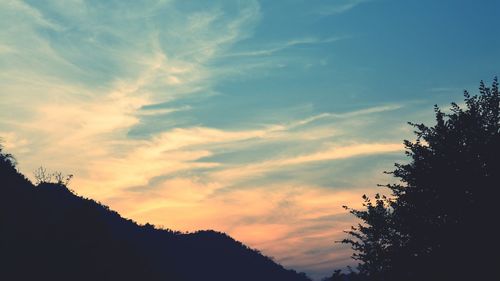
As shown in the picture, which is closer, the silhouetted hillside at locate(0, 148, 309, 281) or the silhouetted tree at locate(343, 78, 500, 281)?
the silhouetted tree at locate(343, 78, 500, 281)

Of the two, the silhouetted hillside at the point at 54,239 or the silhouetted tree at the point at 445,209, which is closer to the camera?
the silhouetted tree at the point at 445,209

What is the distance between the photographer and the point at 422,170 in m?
12.7

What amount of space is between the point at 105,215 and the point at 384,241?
59682 mm

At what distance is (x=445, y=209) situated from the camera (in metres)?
11.4

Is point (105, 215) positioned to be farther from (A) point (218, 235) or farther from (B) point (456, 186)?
(B) point (456, 186)

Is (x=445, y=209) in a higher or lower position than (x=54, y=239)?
lower

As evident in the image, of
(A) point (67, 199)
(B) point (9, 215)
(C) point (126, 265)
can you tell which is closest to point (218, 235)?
(A) point (67, 199)

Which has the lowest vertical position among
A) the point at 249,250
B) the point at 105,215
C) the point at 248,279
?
the point at 248,279

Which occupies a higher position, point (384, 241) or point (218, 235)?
point (218, 235)

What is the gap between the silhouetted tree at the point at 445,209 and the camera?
10.4 meters

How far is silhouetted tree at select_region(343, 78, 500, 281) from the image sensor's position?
411 inches

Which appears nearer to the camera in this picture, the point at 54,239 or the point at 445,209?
the point at 445,209

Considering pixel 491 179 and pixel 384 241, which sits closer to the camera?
pixel 491 179

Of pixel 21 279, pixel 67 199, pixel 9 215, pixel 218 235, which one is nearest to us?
pixel 21 279
